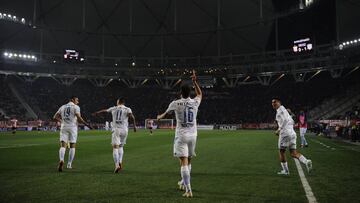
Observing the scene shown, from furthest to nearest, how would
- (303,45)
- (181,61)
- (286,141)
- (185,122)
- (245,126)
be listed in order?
1. (181,61)
2. (245,126)
3. (303,45)
4. (286,141)
5. (185,122)

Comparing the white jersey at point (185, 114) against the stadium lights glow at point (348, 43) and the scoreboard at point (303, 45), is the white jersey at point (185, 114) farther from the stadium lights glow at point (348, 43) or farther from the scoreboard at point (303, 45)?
the stadium lights glow at point (348, 43)

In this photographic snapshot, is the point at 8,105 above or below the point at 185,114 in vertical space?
above

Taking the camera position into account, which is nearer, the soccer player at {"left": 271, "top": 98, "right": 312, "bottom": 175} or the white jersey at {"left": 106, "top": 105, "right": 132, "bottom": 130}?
the soccer player at {"left": 271, "top": 98, "right": 312, "bottom": 175}

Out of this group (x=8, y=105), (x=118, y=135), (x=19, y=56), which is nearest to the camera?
(x=118, y=135)

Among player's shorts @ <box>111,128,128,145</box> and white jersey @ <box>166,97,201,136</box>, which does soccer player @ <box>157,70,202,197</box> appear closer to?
white jersey @ <box>166,97,201,136</box>

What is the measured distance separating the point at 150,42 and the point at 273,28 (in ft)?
84.7

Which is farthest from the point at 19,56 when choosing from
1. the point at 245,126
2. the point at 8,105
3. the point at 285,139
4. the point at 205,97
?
the point at 285,139

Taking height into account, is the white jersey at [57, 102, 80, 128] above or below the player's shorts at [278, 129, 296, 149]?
above

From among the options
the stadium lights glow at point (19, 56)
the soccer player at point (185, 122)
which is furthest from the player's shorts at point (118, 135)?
the stadium lights glow at point (19, 56)

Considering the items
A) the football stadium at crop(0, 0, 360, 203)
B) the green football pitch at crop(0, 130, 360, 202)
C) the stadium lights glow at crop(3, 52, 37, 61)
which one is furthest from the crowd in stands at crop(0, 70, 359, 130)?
the green football pitch at crop(0, 130, 360, 202)

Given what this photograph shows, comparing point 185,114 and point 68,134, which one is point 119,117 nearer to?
point 68,134

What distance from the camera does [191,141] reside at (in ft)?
28.1

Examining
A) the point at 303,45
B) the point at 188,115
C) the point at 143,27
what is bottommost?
the point at 188,115

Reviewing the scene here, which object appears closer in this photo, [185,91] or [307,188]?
[185,91]
